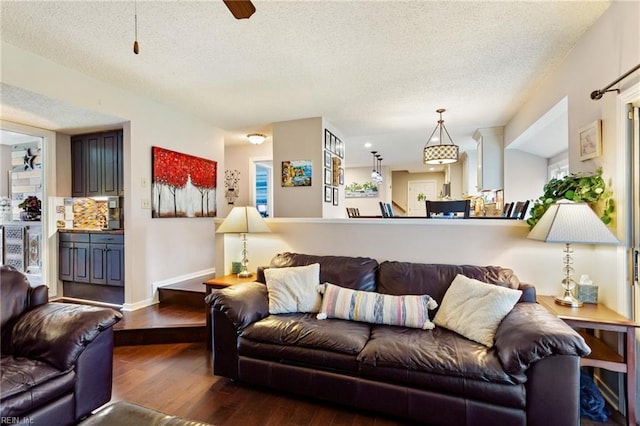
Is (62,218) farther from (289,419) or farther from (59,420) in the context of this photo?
(289,419)

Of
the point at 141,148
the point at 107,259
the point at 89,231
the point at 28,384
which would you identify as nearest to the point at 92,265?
the point at 107,259

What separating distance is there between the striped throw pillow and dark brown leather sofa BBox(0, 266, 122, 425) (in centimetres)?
147

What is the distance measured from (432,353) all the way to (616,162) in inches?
69.7

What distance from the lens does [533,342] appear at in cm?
158

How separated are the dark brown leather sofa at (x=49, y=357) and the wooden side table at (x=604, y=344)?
9.62 feet

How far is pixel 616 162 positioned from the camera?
2.01 m

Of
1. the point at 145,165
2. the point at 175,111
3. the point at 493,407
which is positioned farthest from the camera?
the point at 175,111

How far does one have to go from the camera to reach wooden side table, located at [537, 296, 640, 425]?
68.5 inches

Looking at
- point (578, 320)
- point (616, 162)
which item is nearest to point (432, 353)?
point (578, 320)

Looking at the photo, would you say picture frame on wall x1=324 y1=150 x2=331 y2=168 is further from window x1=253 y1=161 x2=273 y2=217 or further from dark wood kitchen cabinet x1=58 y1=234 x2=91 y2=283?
dark wood kitchen cabinet x1=58 y1=234 x2=91 y2=283

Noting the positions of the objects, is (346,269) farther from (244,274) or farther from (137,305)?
(137,305)

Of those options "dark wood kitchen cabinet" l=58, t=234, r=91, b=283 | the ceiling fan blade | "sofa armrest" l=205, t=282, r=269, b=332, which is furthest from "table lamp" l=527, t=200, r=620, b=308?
"dark wood kitchen cabinet" l=58, t=234, r=91, b=283

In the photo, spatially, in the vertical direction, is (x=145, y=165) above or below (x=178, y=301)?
above

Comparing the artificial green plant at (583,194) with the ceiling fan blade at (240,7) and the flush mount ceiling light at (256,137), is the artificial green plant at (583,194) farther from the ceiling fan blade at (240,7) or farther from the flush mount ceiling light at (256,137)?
the flush mount ceiling light at (256,137)
